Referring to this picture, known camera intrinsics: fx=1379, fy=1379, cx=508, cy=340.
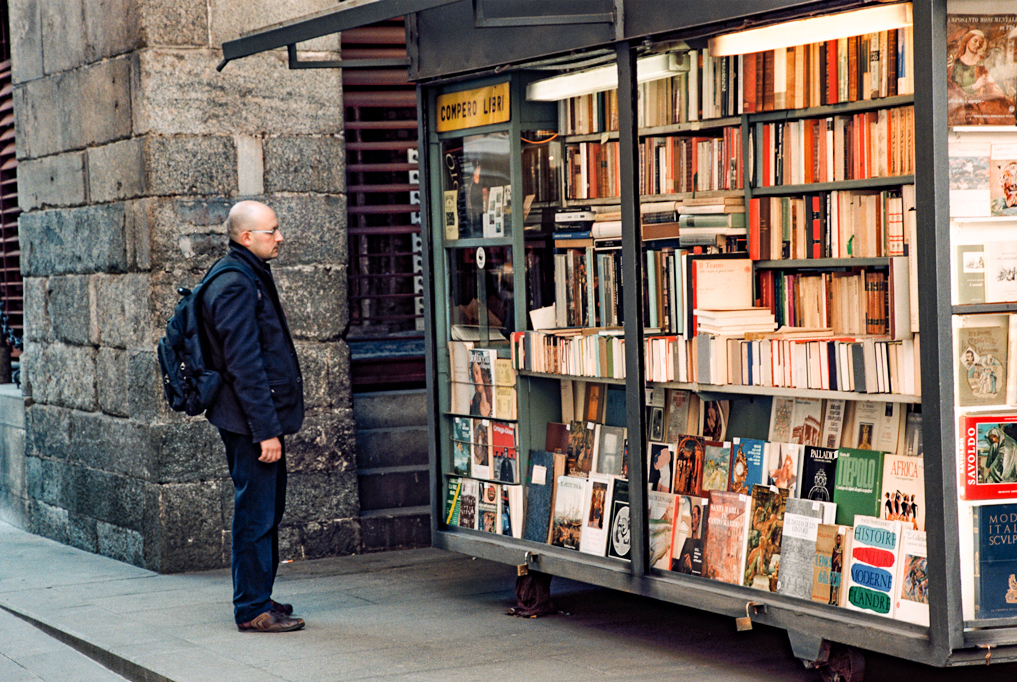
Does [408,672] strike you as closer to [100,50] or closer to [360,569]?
[360,569]

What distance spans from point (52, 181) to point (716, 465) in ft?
18.0

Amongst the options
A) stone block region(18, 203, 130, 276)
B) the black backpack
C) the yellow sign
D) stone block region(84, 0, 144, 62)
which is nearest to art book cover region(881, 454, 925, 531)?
the yellow sign

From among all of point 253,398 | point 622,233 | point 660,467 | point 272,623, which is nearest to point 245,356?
point 253,398

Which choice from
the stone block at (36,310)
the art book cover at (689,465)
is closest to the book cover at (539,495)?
the art book cover at (689,465)

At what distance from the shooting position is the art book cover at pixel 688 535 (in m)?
5.84

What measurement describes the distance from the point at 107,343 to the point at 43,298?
4.13 ft

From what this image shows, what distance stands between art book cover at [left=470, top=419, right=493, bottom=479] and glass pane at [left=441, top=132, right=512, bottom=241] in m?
0.97

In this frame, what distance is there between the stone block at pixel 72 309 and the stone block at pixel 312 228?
1.45 m

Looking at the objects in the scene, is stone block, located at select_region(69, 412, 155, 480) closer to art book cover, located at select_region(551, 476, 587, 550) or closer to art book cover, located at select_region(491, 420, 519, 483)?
art book cover, located at select_region(491, 420, 519, 483)

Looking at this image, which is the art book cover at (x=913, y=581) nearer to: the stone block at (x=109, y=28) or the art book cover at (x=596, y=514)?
the art book cover at (x=596, y=514)

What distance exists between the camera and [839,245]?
5523 mm

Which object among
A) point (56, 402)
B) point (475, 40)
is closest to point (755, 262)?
point (475, 40)

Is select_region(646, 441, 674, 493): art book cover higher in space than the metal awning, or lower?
lower

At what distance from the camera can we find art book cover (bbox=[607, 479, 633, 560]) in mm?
6145
